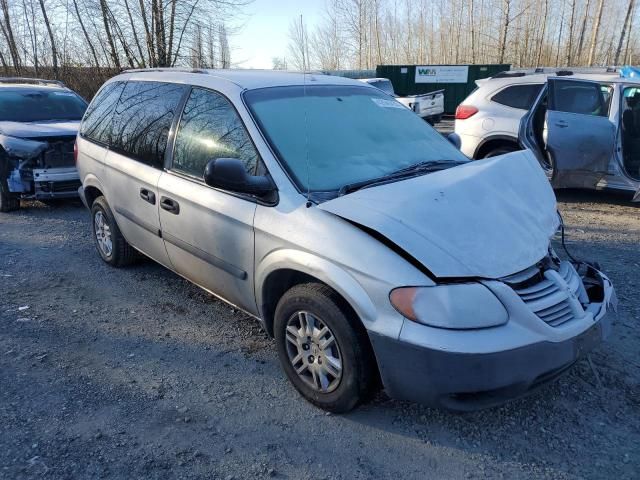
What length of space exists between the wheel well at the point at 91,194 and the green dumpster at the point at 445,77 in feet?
66.0

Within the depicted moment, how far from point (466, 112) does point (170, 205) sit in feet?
18.0

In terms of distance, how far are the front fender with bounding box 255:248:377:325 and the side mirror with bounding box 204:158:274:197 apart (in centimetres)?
38

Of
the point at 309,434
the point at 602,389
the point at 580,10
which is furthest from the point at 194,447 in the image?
the point at 580,10

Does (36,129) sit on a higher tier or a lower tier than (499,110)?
lower

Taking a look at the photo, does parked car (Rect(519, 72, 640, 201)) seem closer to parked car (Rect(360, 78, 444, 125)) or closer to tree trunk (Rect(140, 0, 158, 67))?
parked car (Rect(360, 78, 444, 125))

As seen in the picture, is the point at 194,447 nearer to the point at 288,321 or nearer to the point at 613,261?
the point at 288,321

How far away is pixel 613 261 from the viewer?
5000mm

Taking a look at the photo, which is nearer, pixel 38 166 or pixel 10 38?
pixel 38 166

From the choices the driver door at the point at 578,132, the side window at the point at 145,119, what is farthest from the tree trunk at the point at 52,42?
the driver door at the point at 578,132

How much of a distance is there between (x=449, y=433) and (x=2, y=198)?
700 centimetres

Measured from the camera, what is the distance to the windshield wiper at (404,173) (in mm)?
2967

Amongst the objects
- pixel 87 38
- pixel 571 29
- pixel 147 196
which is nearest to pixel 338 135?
pixel 147 196

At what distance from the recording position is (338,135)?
11.0ft

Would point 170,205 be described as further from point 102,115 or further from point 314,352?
point 102,115
